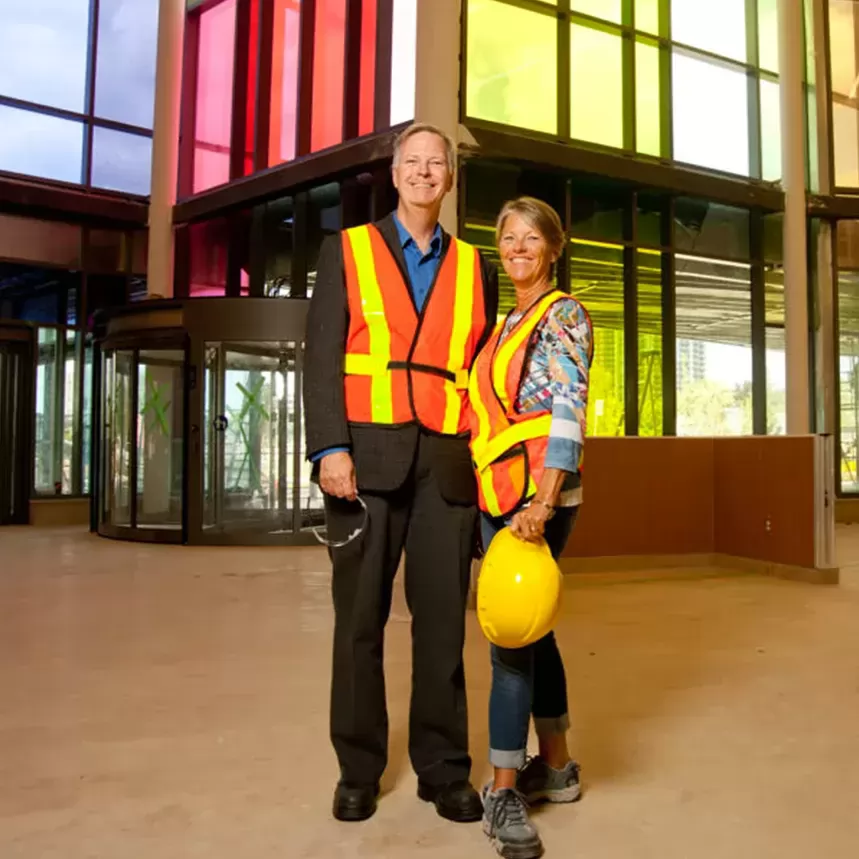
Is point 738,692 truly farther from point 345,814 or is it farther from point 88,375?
point 88,375

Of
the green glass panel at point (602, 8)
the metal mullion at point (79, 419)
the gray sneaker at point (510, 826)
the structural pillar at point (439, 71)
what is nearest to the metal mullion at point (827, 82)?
the green glass panel at point (602, 8)

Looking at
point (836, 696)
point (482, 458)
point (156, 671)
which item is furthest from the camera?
point (156, 671)

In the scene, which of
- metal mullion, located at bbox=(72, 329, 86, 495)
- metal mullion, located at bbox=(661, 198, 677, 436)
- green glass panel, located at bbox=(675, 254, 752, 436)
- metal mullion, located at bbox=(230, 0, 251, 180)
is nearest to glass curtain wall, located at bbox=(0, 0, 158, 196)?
metal mullion, located at bbox=(230, 0, 251, 180)

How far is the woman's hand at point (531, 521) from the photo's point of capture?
238 centimetres

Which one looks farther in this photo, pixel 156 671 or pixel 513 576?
pixel 156 671

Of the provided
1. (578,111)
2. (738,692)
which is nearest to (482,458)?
(738,692)

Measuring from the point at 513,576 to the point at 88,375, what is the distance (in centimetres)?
1227

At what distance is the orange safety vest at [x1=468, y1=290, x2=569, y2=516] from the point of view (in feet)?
8.14

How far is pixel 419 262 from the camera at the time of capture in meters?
2.75

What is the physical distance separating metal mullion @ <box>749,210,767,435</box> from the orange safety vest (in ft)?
36.4

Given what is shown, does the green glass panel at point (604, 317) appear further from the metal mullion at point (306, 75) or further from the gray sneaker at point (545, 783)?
the gray sneaker at point (545, 783)

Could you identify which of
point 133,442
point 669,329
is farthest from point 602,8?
point 133,442

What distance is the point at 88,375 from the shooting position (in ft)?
44.5

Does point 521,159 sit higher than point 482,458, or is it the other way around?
point 521,159
